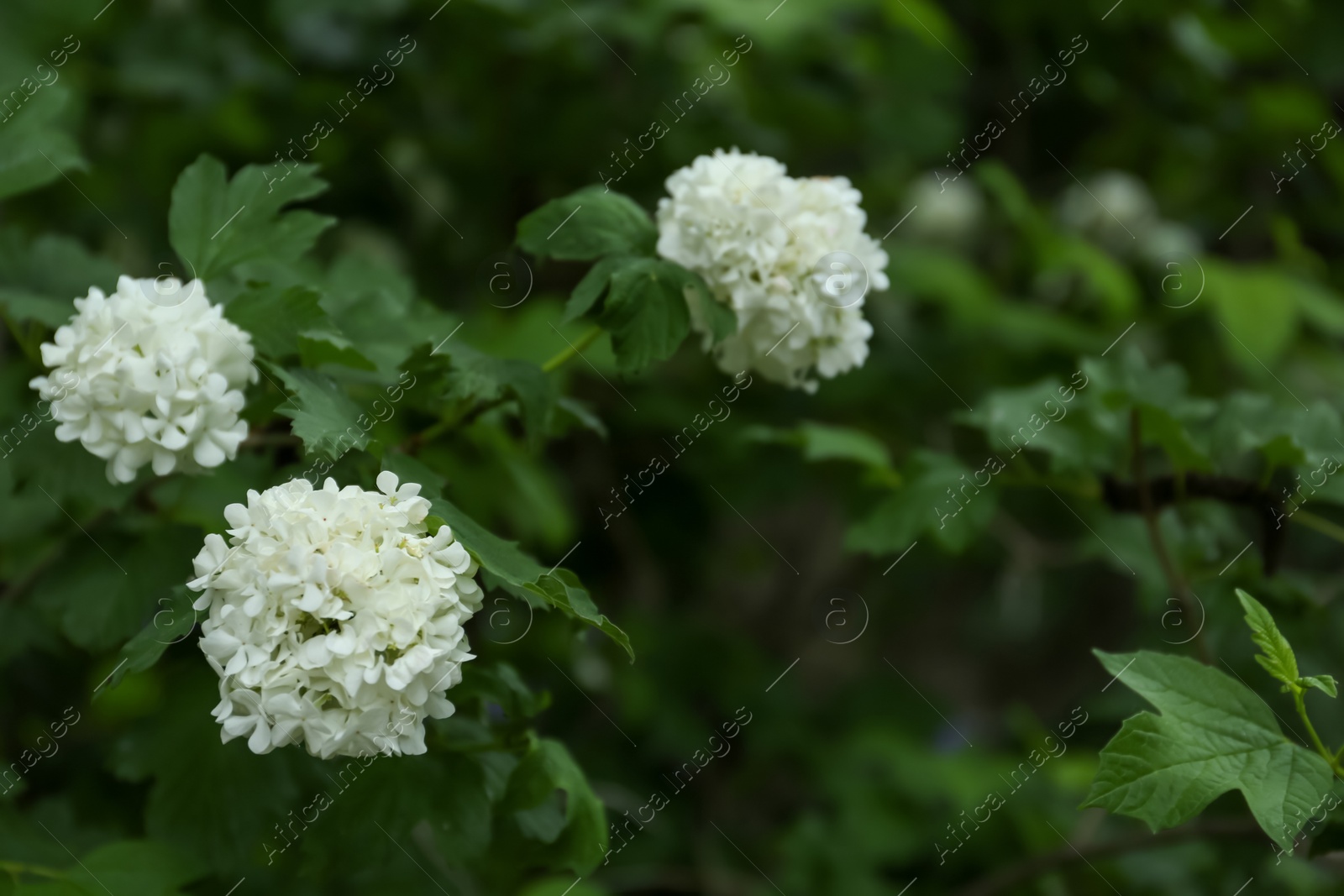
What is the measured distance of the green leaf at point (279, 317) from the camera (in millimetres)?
1046

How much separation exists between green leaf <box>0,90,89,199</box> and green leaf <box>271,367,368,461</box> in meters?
0.40

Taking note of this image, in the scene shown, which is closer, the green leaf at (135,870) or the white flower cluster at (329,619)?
the white flower cluster at (329,619)

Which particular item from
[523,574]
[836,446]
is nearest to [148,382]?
[523,574]

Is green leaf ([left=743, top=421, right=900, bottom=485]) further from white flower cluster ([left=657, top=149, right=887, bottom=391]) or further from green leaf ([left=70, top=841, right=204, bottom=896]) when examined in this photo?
green leaf ([left=70, top=841, right=204, bottom=896])

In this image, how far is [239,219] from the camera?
1.18 metres

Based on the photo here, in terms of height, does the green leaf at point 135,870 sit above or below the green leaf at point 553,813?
below

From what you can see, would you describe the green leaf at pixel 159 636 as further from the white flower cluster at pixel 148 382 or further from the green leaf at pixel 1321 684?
the green leaf at pixel 1321 684

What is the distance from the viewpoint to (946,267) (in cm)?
240

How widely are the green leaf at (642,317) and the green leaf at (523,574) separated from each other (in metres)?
0.24

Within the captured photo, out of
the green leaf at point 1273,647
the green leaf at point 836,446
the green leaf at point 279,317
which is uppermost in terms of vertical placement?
the green leaf at point 279,317

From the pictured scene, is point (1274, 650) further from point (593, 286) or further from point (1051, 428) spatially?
point (593, 286)

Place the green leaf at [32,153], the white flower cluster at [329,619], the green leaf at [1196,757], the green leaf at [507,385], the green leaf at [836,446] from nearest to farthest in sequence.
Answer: the white flower cluster at [329,619] < the green leaf at [1196,757] < the green leaf at [507,385] < the green leaf at [32,153] < the green leaf at [836,446]

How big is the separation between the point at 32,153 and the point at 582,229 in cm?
61

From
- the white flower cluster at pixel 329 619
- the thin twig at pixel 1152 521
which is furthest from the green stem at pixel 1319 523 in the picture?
the white flower cluster at pixel 329 619
